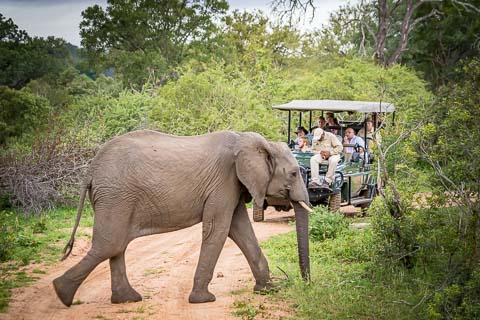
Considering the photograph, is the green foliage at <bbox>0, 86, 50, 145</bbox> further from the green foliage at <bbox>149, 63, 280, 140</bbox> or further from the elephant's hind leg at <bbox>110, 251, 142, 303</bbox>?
the elephant's hind leg at <bbox>110, 251, 142, 303</bbox>

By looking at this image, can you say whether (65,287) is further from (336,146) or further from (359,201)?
(359,201)

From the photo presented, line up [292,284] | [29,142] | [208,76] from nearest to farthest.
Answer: [292,284] < [29,142] < [208,76]

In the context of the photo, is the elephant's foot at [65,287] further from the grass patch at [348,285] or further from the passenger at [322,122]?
the passenger at [322,122]

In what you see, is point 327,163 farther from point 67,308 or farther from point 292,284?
point 67,308

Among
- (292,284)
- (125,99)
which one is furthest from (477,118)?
(125,99)

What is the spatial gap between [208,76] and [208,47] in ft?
62.6

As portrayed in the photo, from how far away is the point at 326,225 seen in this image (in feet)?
42.0

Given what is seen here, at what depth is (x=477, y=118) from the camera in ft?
27.4

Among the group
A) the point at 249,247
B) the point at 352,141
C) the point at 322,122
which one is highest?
the point at 322,122

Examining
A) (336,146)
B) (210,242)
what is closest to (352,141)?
(336,146)

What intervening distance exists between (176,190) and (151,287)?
1481mm

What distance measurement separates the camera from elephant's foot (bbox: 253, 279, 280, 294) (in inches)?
360

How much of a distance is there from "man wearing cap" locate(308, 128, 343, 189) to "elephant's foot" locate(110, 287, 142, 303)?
644cm

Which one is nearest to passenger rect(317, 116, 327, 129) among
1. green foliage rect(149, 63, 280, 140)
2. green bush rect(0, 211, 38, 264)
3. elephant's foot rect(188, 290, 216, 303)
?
green foliage rect(149, 63, 280, 140)
